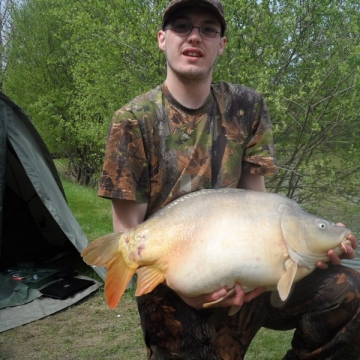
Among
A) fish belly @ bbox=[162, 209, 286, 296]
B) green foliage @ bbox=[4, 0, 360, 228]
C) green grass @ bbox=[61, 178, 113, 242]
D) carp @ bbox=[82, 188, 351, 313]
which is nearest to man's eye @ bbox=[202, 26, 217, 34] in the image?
carp @ bbox=[82, 188, 351, 313]

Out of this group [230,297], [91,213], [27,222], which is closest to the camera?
[230,297]

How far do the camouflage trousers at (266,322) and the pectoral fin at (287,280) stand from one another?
36 centimetres

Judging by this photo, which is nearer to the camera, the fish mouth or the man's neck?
the fish mouth

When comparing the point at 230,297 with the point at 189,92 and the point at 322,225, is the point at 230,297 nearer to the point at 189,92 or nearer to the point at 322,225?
the point at 322,225

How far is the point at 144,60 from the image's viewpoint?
6961 mm

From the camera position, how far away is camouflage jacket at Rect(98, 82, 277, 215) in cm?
215

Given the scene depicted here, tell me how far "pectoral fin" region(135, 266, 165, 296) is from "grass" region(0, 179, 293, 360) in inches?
54.3

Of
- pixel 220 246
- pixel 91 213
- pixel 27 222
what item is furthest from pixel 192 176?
pixel 91 213

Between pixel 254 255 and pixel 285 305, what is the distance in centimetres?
50

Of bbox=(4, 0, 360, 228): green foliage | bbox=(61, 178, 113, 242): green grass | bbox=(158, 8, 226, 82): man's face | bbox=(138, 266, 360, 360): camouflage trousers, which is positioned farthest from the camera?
bbox=(61, 178, 113, 242): green grass

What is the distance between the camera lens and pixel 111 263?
6.31ft

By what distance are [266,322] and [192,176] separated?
72 cm

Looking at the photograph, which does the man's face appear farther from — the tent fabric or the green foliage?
the green foliage

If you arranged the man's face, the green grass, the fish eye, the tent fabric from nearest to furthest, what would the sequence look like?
the fish eye < the man's face < the tent fabric < the green grass
